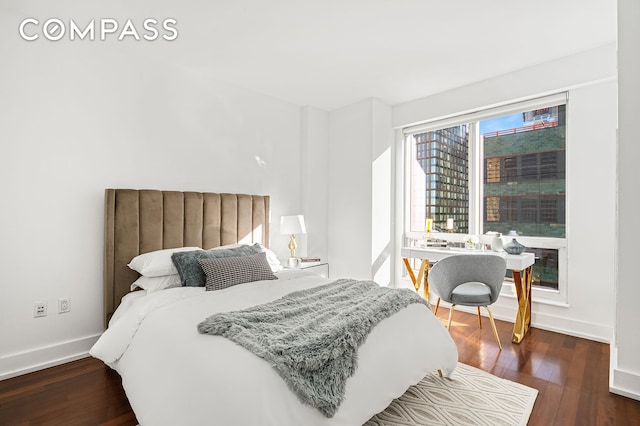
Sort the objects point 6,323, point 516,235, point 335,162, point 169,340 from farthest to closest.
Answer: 1. point 335,162
2. point 516,235
3. point 6,323
4. point 169,340

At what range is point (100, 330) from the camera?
2.79m

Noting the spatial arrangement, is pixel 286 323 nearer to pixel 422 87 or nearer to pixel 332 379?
pixel 332 379

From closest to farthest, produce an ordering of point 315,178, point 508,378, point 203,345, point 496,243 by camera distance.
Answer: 1. point 203,345
2. point 508,378
3. point 496,243
4. point 315,178

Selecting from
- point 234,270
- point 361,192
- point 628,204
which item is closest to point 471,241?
point 361,192

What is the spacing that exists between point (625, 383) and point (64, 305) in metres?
Answer: 4.05

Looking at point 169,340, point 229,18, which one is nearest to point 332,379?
point 169,340

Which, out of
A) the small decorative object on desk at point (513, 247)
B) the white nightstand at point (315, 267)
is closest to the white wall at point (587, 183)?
the small decorative object on desk at point (513, 247)

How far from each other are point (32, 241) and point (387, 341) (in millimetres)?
2648

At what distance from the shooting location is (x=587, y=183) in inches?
122

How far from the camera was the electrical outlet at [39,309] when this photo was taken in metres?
2.49

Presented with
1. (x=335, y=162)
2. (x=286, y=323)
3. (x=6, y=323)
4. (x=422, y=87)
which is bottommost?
(x=6, y=323)

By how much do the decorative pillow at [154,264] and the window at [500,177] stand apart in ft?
10.1

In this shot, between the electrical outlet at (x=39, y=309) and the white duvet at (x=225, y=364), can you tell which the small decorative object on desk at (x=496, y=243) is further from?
the electrical outlet at (x=39, y=309)

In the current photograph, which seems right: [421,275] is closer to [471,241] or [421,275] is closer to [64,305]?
[471,241]
